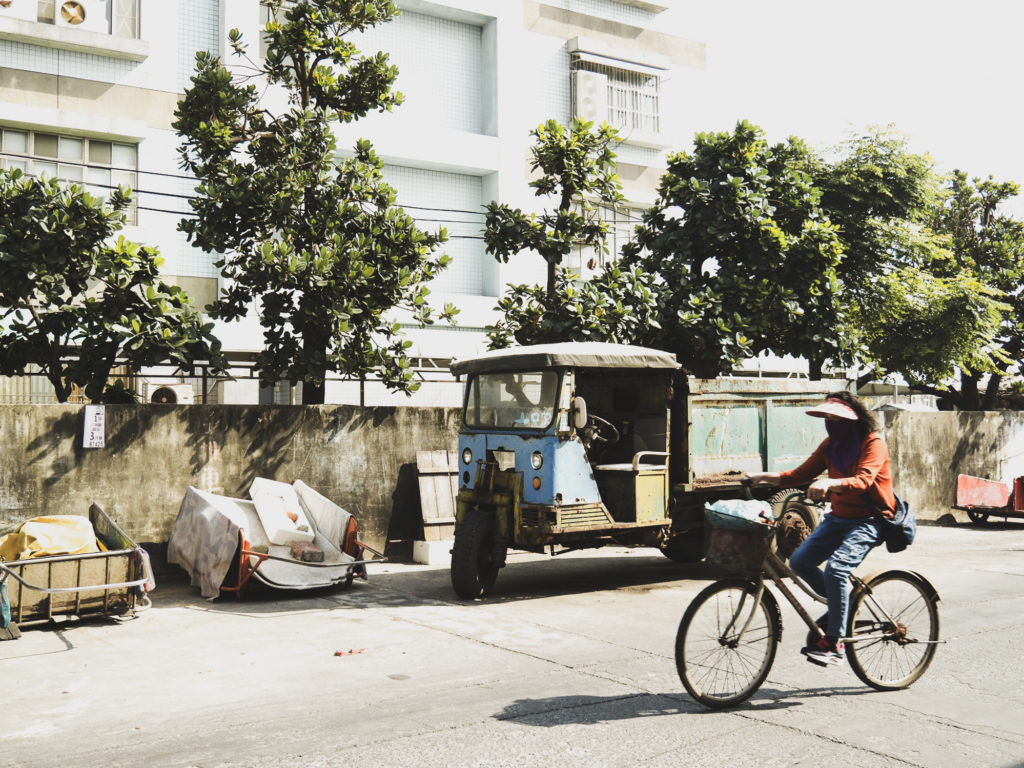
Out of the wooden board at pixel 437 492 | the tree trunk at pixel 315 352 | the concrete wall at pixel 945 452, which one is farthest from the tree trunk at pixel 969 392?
the tree trunk at pixel 315 352

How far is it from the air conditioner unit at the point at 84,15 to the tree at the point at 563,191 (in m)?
8.83

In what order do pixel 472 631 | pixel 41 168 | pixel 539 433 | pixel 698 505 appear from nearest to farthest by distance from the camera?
pixel 472 631 < pixel 539 433 < pixel 698 505 < pixel 41 168

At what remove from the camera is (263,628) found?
8.37 metres

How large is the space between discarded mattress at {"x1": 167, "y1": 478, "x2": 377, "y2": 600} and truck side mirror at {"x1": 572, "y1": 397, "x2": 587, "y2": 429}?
277cm

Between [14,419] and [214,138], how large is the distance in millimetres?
4196

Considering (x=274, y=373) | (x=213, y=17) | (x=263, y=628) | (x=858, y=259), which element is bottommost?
(x=263, y=628)

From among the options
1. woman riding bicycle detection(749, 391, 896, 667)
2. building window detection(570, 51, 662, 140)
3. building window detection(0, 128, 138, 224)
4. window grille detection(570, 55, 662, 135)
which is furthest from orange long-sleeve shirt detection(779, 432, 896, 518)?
window grille detection(570, 55, 662, 135)

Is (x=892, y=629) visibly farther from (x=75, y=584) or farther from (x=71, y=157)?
(x=71, y=157)

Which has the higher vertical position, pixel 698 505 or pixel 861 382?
pixel 861 382

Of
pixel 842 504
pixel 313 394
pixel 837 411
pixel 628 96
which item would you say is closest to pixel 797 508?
pixel 842 504

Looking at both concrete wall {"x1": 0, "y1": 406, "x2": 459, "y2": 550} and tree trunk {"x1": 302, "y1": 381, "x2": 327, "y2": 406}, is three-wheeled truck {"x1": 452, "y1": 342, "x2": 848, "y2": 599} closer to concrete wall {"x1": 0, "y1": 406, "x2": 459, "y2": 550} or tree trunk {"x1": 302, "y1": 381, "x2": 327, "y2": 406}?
concrete wall {"x1": 0, "y1": 406, "x2": 459, "y2": 550}

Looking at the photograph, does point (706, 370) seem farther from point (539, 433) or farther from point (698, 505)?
point (539, 433)

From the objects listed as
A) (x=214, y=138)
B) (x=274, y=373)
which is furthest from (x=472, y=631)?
(x=214, y=138)

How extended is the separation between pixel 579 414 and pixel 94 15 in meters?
13.3
